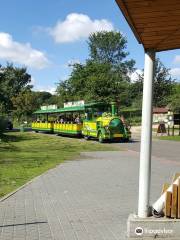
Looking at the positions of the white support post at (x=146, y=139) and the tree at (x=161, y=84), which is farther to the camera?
the tree at (x=161, y=84)

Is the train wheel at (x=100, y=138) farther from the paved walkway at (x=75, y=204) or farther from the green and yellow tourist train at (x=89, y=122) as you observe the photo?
the paved walkway at (x=75, y=204)

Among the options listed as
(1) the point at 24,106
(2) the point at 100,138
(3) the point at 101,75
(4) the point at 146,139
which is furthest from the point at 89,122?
(1) the point at 24,106

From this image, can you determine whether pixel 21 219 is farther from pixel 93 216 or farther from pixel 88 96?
pixel 88 96

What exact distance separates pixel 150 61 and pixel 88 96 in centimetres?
5334

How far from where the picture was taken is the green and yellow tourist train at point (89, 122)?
29453mm

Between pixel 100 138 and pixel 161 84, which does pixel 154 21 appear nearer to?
pixel 100 138

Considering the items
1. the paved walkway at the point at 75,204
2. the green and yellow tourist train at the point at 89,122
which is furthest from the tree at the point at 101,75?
the paved walkway at the point at 75,204

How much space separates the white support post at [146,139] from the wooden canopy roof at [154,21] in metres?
0.26

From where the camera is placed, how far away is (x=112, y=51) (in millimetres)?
106812

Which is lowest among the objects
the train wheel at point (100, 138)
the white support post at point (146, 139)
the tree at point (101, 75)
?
the train wheel at point (100, 138)

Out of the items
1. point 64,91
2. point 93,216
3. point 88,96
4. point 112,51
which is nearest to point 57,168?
point 93,216

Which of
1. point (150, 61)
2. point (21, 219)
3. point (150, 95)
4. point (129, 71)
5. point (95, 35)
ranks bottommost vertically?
point (21, 219)

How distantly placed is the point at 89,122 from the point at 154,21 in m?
26.8

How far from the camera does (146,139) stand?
20.7 feet
